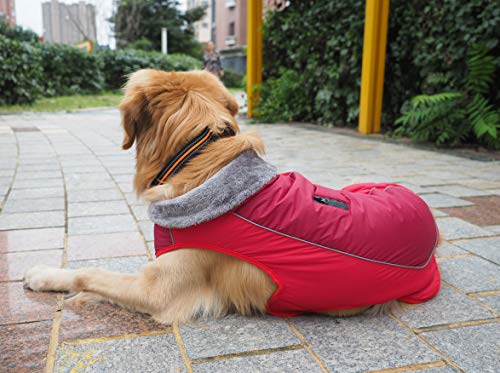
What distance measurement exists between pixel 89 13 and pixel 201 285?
39730 millimetres

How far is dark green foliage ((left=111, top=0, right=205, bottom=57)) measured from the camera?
123 feet

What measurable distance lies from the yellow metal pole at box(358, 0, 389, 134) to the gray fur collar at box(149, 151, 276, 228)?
22.2 ft

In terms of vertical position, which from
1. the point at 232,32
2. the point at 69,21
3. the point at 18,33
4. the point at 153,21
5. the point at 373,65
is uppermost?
the point at 69,21

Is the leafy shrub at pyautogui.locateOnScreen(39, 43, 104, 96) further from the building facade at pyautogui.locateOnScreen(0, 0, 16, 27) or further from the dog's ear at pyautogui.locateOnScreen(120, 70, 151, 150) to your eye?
the building facade at pyautogui.locateOnScreen(0, 0, 16, 27)

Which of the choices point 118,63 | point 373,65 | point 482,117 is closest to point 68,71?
point 118,63

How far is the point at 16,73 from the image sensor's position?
45.6 ft

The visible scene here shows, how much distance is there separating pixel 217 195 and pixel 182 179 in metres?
0.20

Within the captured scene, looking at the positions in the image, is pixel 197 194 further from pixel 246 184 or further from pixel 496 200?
pixel 496 200

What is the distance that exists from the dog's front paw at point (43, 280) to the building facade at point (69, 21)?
124ft

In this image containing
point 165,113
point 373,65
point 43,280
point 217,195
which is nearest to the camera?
point 217,195

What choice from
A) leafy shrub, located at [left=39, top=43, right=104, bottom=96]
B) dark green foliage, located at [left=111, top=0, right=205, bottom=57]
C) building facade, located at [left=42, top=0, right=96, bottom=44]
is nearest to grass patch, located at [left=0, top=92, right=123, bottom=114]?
leafy shrub, located at [left=39, top=43, right=104, bottom=96]

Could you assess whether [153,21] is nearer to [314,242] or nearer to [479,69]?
[479,69]

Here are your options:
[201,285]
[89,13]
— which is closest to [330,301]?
[201,285]

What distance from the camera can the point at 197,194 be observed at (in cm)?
199
